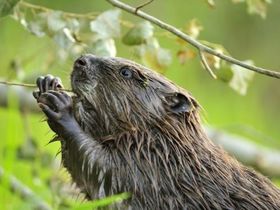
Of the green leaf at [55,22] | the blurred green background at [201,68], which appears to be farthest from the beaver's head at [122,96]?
the blurred green background at [201,68]

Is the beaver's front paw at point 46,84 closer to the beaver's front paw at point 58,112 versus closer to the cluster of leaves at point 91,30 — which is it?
the beaver's front paw at point 58,112

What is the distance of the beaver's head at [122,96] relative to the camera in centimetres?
435

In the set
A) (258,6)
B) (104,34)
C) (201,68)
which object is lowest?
(201,68)

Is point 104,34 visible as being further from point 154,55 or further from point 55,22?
point 154,55

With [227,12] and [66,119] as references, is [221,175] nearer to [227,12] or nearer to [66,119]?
[66,119]

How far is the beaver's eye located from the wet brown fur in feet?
0.04

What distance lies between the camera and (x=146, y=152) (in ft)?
14.2

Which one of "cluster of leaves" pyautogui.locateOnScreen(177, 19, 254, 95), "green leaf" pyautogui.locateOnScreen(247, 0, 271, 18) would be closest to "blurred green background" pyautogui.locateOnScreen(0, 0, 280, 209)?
"cluster of leaves" pyautogui.locateOnScreen(177, 19, 254, 95)

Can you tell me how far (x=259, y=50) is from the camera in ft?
28.7

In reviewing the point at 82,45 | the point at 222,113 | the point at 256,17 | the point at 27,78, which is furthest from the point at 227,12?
the point at 82,45

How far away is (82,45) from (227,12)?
4.35 m

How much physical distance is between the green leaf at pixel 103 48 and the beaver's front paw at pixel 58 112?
0.39 meters


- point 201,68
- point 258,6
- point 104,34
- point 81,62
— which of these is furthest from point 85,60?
point 201,68

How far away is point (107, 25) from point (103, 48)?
0.08m
